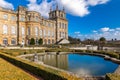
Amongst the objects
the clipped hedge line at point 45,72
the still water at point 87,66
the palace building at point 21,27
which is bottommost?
the still water at point 87,66

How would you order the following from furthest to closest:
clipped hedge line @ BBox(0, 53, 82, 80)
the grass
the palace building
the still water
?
the palace building < the still water < clipped hedge line @ BBox(0, 53, 82, 80) < the grass

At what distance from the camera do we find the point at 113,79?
5879 millimetres

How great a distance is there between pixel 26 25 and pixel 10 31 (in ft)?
19.6

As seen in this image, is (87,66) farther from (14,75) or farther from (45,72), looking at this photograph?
(14,75)

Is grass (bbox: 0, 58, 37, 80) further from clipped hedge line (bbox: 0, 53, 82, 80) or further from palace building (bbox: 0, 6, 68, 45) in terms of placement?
palace building (bbox: 0, 6, 68, 45)

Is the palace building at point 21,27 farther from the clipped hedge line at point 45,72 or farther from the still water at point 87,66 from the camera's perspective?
the clipped hedge line at point 45,72

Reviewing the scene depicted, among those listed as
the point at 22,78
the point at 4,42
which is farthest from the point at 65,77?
the point at 4,42

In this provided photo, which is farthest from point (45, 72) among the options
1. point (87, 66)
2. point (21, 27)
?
point (21, 27)

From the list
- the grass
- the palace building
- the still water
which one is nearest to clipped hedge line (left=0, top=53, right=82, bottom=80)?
the grass

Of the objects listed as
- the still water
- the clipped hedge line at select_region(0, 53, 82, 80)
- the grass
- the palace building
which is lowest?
the still water

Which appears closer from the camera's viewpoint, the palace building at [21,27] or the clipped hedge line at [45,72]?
the clipped hedge line at [45,72]

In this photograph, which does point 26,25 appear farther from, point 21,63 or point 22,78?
point 22,78

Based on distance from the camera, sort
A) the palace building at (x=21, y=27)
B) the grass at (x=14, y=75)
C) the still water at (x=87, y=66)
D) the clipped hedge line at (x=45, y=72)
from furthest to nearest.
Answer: the palace building at (x=21, y=27)
the still water at (x=87, y=66)
the clipped hedge line at (x=45, y=72)
the grass at (x=14, y=75)

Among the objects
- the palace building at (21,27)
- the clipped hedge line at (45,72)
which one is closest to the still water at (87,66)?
the clipped hedge line at (45,72)
